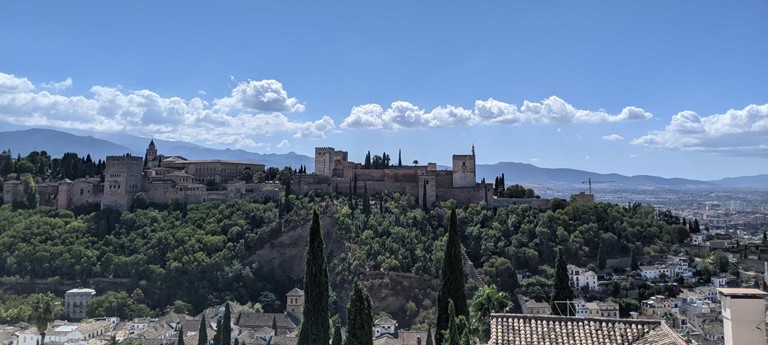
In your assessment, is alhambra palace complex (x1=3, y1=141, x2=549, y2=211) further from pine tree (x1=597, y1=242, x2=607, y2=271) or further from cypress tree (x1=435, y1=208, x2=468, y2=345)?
cypress tree (x1=435, y1=208, x2=468, y2=345)

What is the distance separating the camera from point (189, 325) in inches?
1741

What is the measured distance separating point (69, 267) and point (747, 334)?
56.4 metres

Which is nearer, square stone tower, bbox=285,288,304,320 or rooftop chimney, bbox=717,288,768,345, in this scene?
rooftop chimney, bbox=717,288,768,345

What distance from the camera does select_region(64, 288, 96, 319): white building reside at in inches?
Answer: 1966

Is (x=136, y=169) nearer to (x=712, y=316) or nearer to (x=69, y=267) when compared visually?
(x=69, y=267)

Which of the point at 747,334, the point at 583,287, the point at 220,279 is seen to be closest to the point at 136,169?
the point at 220,279

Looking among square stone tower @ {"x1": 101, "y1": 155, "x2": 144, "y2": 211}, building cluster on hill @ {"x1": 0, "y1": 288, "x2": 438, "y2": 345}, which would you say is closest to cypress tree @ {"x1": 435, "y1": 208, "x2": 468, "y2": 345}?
building cluster on hill @ {"x1": 0, "y1": 288, "x2": 438, "y2": 345}

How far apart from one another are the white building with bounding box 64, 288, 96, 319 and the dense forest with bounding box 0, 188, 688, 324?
141 centimetres

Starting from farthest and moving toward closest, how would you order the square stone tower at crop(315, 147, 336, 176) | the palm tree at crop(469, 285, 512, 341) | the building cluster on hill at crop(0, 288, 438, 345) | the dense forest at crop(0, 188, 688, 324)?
the square stone tower at crop(315, 147, 336, 176), the dense forest at crop(0, 188, 688, 324), the building cluster on hill at crop(0, 288, 438, 345), the palm tree at crop(469, 285, 512, 341)

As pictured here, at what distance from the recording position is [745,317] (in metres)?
8.16

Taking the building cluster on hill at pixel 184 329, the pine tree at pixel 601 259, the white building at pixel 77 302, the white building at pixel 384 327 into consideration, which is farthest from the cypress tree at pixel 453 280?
the pine tree at pixel 601 259

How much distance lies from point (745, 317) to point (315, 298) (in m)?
16.2

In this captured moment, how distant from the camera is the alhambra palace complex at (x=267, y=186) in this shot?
6256cm

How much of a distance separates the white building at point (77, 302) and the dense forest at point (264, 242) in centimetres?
141
